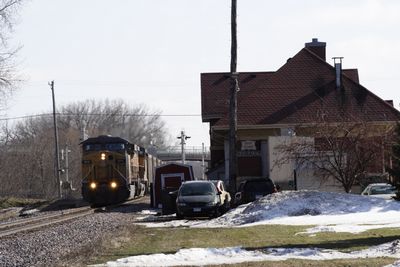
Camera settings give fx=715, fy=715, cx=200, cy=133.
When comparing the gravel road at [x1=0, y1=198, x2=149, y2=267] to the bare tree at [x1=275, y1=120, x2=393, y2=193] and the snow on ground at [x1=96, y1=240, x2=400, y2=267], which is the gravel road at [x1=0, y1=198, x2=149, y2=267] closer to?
the snow on ground at [x1=96, y1=240, x2=400, y2=267]

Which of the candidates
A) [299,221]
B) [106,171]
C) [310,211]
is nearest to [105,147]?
[106,171]

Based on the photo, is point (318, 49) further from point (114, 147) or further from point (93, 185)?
point (93, 185)

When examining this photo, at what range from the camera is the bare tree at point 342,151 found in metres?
35.7

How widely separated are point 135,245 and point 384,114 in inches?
1286

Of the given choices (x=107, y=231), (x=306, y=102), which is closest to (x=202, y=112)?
(x=306, y=102)

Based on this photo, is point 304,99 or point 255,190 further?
point 304,99

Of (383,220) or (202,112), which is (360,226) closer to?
(383,220)

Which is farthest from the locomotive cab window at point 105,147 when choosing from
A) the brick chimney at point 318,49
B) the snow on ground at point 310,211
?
the brick chimney at point 318,49

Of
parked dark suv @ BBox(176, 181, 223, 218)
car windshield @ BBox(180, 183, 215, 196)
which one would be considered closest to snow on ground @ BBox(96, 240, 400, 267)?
parked dark suv @ BBox(176, 181, 223, 218)

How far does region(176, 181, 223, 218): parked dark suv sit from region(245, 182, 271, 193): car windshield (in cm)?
296

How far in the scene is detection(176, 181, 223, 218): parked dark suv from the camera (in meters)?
30.1

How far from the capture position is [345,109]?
150ft

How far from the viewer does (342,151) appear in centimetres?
3597

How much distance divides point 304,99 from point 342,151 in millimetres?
13641
